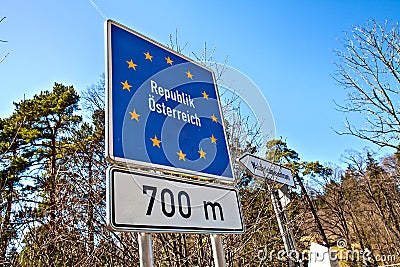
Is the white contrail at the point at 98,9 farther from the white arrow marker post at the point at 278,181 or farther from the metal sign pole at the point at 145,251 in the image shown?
the white arrow marker post at the point at 278,181

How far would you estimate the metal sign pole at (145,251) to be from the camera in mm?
933

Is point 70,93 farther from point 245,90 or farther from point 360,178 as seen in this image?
point 360,178

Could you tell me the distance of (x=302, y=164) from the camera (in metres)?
20.0

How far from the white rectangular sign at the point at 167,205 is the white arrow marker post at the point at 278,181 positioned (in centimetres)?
121

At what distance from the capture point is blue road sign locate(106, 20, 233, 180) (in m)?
1.07

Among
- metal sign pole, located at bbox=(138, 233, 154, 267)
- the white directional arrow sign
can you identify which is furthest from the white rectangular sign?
the white directional arrow sign

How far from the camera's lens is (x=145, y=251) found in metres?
0.95

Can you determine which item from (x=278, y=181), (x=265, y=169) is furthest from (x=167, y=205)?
(x=278, y=181)

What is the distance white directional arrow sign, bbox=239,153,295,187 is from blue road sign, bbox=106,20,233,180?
1037 millimetres

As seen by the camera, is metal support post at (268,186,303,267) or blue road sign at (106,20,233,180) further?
metal support post at (268,186,303,267)

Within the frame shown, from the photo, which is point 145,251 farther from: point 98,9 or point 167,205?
point 98,9

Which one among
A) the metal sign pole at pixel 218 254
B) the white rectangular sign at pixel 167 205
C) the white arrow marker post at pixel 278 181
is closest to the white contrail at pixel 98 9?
the white rectangular sign at pixel 167 205

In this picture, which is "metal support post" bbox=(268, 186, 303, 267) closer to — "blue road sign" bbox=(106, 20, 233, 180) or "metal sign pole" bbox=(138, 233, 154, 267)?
"blue road sign" bbox=(106, 20, 233, 180)

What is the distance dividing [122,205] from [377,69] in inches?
352
